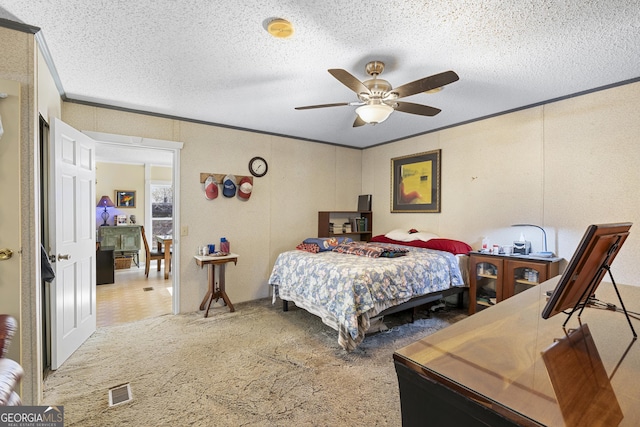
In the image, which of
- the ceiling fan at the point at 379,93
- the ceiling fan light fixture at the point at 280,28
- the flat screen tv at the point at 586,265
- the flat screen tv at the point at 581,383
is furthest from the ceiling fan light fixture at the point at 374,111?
the flat screen tv at the point at 581,383

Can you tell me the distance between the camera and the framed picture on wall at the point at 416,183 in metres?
4.38

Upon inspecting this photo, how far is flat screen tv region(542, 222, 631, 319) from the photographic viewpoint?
3.11ft

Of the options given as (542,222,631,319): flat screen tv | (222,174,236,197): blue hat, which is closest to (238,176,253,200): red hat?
(222,174,236,197): blue hat

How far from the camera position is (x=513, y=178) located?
354 centimetres

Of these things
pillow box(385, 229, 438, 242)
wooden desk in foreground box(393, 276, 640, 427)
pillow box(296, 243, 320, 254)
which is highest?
pillow box(385, 229, 438, 242)

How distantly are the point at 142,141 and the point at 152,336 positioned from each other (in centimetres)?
222

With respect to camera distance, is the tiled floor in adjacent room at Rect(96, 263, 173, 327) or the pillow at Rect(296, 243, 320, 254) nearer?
the tiled floor in adjacent room at Rect(96, 263, 173, 327)

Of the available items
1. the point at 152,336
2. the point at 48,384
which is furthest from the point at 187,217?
the point at 48,384

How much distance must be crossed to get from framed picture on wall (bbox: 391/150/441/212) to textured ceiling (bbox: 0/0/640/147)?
1193 millimetres

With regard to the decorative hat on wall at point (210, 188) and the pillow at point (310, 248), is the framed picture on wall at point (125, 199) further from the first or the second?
the pillow at point (310, 248)

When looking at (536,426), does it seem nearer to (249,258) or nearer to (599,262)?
(599,262)

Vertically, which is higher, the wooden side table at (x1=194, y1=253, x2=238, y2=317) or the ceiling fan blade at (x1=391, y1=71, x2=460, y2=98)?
the ceiling fan blade at (x1=391, y1=71, x2=460, y2=98)

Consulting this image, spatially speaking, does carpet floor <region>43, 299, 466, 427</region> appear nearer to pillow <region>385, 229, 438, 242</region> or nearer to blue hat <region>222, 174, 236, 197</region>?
pillow <region>385, 229, 438, 242</region>

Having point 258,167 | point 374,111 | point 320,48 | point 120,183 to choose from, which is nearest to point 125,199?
point 120,183
